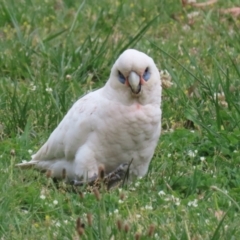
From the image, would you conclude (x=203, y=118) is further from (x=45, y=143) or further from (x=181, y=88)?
(x=45, y=143)

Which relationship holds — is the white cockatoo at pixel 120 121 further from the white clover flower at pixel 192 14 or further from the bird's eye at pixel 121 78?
the white clover flower at pixel 192 14

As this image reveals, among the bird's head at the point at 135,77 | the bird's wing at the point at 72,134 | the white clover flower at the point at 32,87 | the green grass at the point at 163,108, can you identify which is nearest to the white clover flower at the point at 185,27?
the green grass at the point at 163,108

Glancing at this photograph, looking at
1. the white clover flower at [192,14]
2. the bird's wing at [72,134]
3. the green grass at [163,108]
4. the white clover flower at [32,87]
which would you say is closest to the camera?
the green grass at [163,108]

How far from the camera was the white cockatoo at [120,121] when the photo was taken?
441 centimetres

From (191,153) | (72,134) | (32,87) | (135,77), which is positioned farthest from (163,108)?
(135,77)

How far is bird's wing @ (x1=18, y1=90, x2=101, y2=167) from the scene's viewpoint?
452 cm

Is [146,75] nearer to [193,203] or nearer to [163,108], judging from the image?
[193,203]

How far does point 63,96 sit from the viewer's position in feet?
18.3

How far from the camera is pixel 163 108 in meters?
5.72

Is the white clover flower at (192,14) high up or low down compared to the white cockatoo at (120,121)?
down

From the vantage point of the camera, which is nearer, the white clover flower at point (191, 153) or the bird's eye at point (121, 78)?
the bird's eye at point (121, 78)

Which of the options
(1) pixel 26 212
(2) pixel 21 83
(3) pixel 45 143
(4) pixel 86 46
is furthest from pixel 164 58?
(1) pixel 26 212

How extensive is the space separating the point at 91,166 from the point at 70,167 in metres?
0.24

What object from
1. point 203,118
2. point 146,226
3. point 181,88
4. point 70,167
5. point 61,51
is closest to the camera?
point 146,226
